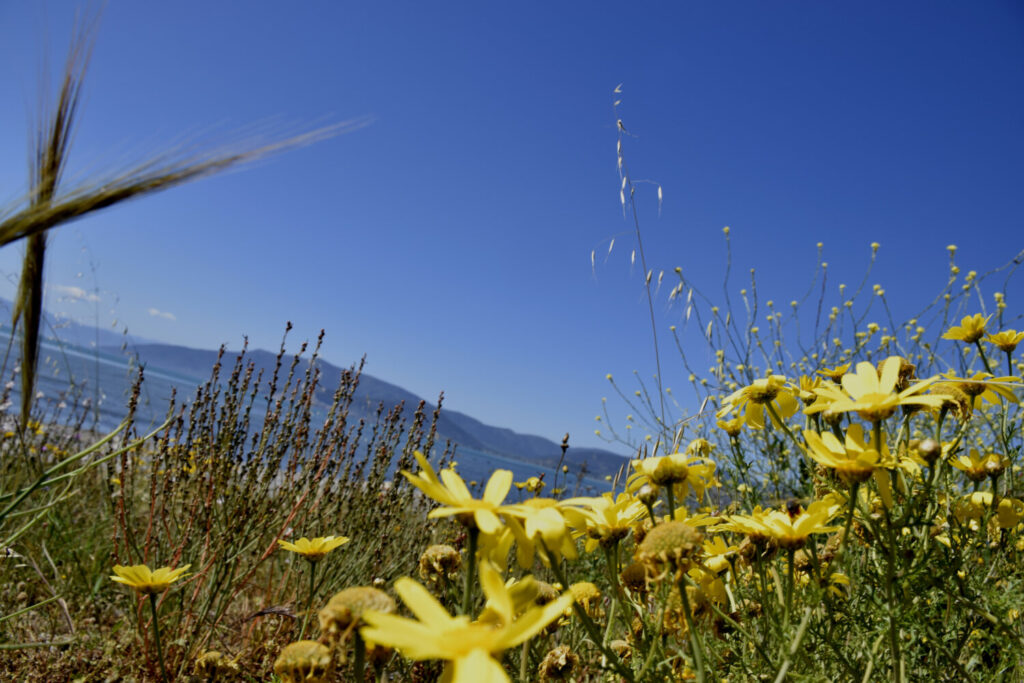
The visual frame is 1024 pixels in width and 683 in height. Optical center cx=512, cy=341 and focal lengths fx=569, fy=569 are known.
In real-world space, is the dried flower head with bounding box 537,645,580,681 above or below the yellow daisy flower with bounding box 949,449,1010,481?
below

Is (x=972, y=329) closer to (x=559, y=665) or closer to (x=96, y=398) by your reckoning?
(x=559, y=665)

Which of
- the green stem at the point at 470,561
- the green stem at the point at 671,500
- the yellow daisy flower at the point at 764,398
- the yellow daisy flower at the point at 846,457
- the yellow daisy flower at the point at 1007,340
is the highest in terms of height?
the yellow daisy flower at the point at 1007,340

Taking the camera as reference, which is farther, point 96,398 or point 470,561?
point 96,398

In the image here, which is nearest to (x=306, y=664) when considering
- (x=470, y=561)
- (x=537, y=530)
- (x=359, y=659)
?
(x=359, y=659)

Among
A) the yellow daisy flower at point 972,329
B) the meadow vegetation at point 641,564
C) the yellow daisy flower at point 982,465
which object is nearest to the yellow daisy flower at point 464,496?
the meadow vegetation at point 641,564

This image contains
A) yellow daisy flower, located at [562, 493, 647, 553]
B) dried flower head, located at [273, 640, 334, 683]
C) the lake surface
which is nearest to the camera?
dried flower head, located at [273, 640, 334, 683]

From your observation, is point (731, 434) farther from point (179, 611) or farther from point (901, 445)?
point (179, 611)

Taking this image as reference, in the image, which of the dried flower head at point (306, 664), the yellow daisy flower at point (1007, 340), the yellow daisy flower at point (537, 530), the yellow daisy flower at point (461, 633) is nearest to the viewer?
the yellow daisy flower at point (461, 633)

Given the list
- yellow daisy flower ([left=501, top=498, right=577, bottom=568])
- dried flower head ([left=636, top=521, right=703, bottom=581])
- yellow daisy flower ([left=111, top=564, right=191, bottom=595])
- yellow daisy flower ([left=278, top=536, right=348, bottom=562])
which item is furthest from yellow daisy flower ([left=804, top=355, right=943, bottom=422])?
yellow daisy flower ([left=111, top=564, right=191, bottom=595])

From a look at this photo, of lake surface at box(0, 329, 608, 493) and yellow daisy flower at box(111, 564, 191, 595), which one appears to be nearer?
yellow daisy flower at box(111, 564, 191, 595)

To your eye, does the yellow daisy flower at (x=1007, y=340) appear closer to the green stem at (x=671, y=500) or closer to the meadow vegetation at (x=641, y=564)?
the meadow vegetation at (x=641, y=564)

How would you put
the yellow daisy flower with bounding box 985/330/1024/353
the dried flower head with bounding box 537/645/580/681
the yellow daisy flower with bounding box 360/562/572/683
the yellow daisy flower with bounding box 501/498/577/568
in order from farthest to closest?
the yellow daisy flower with bounding box 985/330/1024/353
the dried flower head with bounding box 537/645/580/681
the yellow daisy flower with bounding box 501/498/577/568
the yellow daisy flower with bounding box 360/562/572/683

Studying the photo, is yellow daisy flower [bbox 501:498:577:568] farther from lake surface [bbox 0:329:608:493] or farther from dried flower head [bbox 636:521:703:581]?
lake surface [bbox 0:329:608:493]

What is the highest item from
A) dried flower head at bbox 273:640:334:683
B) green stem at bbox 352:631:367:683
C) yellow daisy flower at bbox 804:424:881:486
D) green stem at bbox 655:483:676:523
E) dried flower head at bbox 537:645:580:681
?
yellow daisy flower at bbox 804:424:881:486
